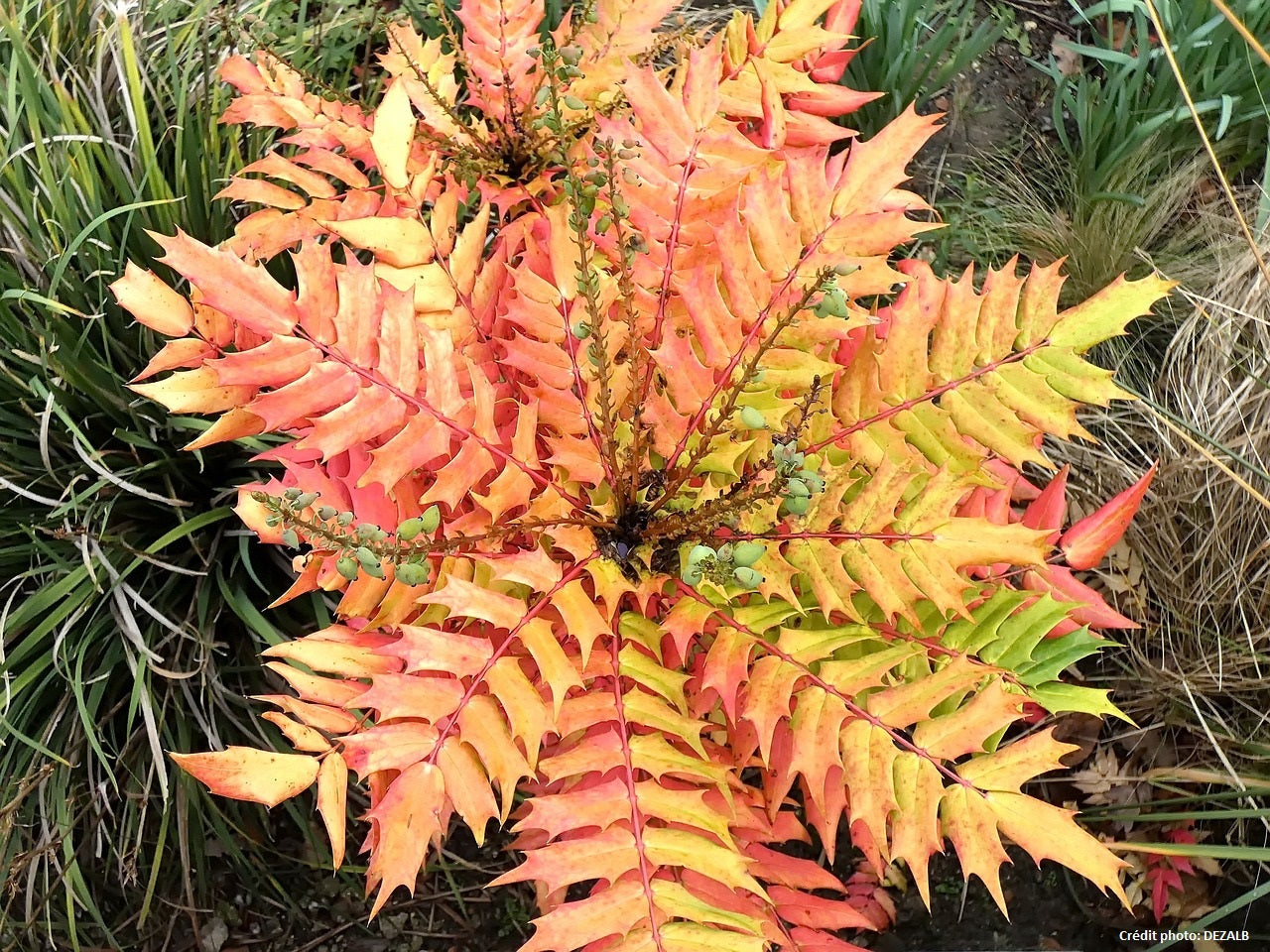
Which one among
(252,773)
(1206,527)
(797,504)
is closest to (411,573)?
(252,773)

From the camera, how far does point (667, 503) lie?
2.95 ft

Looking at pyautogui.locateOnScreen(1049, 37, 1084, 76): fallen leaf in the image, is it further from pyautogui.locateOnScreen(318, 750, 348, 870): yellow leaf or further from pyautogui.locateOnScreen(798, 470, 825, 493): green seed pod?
pyautogui.locateOnScreen(318, 750, 348, 870): yellow leaf

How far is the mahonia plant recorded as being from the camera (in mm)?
681

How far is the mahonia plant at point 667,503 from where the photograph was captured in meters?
0.68

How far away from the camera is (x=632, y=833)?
2.29 ft

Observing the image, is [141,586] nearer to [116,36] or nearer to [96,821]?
[96,821]

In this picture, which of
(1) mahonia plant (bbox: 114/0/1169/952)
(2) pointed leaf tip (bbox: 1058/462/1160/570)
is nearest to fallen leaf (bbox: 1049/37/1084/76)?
(1) mahonia plant (bbox: 114/0/1169/952)

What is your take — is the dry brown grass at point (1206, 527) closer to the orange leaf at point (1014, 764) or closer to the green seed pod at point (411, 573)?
the orange leaf at point (1014, 764)

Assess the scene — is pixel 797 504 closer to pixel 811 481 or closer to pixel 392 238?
pixel 811 481

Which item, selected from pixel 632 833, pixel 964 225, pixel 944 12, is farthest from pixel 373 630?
pixel 944 12

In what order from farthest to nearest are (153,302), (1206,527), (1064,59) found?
(1064,59) → (1206,527) → (153,302)

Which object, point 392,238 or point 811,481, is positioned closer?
point 811,481

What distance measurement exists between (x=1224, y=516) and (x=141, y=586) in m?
1.50

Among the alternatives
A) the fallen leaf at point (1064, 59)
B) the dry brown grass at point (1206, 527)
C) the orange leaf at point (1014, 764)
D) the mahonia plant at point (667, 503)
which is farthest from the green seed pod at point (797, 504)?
the fallen leaf at point (1064, 59)
